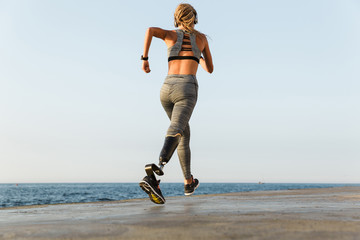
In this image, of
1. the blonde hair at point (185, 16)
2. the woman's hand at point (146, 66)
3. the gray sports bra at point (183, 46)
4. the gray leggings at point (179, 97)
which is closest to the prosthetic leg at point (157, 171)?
the gray leggings at point (179, 97)

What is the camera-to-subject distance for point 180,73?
4.41 m

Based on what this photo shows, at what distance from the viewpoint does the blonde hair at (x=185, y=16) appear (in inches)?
185

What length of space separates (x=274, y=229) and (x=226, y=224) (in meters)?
0.33

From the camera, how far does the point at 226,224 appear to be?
2105 millimetres

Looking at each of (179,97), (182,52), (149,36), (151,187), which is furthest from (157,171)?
(149,36)

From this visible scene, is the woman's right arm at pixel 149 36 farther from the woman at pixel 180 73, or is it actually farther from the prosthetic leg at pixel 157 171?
the prosthetic leg at pixel 157 171

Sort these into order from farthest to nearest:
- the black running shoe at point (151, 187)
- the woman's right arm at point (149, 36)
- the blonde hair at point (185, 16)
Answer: the blonde hair at point (185, 16)
the woman's right arm at point (149, 36)
the black running shoe at point (151, 187)

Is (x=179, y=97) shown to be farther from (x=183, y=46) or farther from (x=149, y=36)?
(x=149, y=36)

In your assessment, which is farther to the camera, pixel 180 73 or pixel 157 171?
pixel 180 73

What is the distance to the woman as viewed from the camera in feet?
13.7

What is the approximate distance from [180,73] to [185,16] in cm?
91

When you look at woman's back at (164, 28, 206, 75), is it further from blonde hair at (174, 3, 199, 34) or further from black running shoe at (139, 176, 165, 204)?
black running shoe at (139, 176, 165, 204)

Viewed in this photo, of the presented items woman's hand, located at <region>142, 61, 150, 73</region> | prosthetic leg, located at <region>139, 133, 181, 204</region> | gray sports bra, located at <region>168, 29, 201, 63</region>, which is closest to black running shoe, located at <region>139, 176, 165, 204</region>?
prosthetic leg, located at <region>139, 133, 181, 204</region>

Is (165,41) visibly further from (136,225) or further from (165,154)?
(136,225)
